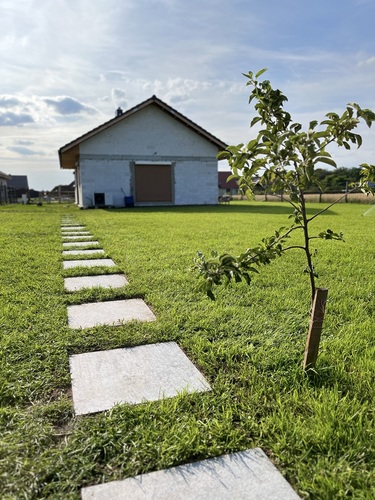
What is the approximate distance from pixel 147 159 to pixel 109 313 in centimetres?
A: 1493

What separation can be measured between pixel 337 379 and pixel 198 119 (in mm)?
17699

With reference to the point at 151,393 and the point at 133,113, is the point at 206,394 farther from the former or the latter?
the point at 133,113

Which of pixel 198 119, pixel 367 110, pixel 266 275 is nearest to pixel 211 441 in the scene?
pixel 367 110

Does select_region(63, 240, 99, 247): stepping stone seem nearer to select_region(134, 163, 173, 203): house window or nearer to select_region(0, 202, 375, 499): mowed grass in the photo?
select_region(0, 202, 375, 499): mowed grass

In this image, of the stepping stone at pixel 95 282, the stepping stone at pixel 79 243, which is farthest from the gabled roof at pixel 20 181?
the stepping stone at pixel 95 282

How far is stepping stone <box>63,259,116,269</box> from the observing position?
12.7 feet

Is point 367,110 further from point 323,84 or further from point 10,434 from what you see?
point 323,84

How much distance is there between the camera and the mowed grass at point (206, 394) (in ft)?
3.55

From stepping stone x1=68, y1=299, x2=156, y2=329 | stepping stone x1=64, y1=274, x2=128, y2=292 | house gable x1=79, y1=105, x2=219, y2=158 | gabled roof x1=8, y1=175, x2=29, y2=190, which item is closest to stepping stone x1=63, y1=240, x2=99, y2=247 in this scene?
stepping stone x1=64, y1=274, x2=128, y2=292

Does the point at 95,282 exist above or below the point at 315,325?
below

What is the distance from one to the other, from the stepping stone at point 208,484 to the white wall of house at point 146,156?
15556mm

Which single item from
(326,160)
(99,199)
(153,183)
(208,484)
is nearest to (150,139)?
(153,183)

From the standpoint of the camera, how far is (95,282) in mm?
3240

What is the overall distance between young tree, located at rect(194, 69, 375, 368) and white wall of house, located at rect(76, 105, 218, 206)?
15.1 meters
